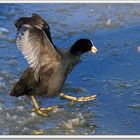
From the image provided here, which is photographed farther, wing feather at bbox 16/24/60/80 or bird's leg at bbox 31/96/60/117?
bird's leg at bbox 31/96/60/117

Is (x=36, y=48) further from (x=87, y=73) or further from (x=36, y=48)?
(x=87, y=73)

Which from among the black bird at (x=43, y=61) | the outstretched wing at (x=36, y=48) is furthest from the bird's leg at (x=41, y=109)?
the outstretched wing at (x=36, y=48)

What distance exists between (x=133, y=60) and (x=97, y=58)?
24cm

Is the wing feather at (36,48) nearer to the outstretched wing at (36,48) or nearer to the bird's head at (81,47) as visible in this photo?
the outstretched wing at (36,48)

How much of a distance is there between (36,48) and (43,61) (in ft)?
0.39

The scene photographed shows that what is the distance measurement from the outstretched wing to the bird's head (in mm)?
116

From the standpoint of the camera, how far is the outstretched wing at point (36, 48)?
12.3 feet

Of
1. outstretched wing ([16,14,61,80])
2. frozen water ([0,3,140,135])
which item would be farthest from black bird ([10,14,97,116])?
frozen water ([0,3,140,135])

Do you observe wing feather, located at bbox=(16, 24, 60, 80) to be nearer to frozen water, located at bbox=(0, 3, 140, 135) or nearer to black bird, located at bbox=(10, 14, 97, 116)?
black bird, located at bbox=(10, 14, 97, 116)

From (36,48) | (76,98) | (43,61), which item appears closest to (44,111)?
(76,98)

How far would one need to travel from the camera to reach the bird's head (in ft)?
13.0

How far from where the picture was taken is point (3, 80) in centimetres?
407

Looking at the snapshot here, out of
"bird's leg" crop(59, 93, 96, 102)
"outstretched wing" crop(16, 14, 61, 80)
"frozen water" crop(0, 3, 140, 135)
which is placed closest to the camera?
"outstretched wing" crop(16, 14, 61, 80)

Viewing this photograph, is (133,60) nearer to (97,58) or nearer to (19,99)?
(97,58)
